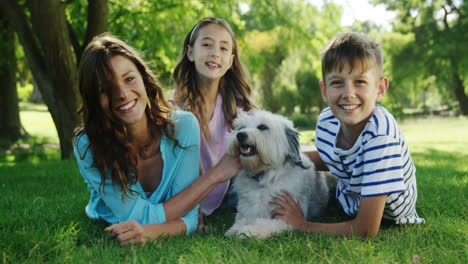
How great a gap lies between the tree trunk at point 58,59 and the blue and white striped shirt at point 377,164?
5892 millimetres

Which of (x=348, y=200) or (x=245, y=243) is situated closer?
(x=245, y=243)

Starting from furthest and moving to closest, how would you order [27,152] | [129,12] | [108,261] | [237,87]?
[27,152] → [129,12] → [237,87] → [108,261]

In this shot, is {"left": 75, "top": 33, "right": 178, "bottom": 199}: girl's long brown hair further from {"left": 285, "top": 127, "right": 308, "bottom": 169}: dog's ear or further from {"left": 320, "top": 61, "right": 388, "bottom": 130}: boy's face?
{"left": 320, "top": 61, "right": 388, "bottom": 130}: boy's face

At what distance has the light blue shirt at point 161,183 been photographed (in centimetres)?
297

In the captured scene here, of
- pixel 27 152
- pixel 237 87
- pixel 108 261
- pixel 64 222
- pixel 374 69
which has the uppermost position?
pixel 374 69

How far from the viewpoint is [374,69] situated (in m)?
2.68

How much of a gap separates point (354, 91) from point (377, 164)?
1.81 ft

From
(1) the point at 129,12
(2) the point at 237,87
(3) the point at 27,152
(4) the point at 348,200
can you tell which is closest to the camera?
(4) the point at 348,200

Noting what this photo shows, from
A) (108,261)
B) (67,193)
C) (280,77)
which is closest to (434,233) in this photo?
(108,261)

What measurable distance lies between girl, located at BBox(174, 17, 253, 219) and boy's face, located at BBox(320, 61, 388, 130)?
1618 mm

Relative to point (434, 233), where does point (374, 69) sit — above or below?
above

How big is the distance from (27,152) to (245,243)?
431 inches

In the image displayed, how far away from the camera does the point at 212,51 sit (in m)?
3.96

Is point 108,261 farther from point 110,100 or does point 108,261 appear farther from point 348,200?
point 348,200
